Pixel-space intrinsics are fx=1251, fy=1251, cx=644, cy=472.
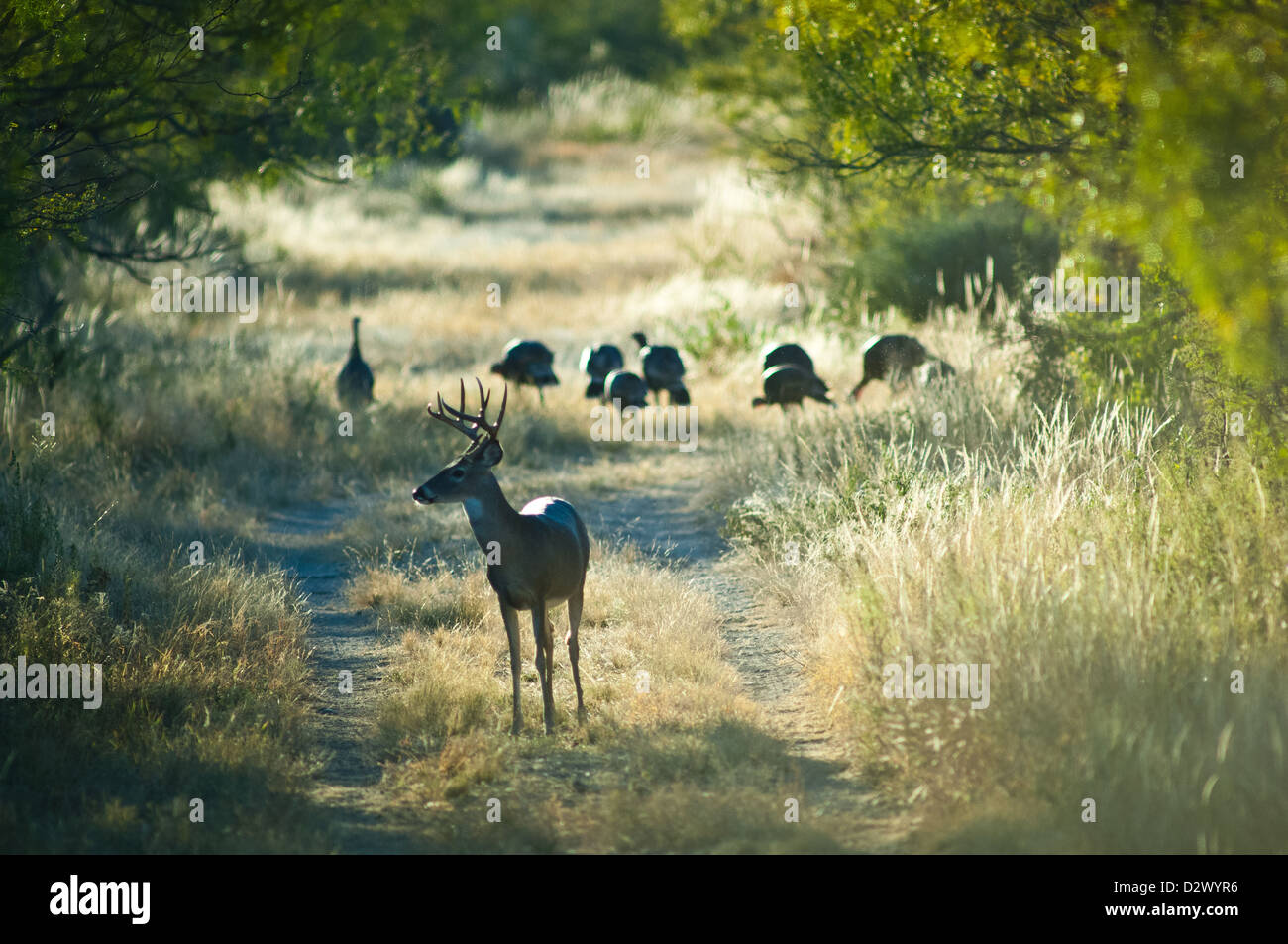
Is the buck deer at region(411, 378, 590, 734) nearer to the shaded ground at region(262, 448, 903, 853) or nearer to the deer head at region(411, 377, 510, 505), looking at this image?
the deer head at region(411, 377, 510, 505)

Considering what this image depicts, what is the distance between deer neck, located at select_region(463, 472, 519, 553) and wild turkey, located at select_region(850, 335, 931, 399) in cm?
676

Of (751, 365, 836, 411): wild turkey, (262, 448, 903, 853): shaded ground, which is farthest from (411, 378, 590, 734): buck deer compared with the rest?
(751, 365, 836, 411): wild turkey

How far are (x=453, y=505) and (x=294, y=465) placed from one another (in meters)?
2.01

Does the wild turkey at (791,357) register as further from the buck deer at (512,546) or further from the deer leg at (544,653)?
the deer leg at (544,653)

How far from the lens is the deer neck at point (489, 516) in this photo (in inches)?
253

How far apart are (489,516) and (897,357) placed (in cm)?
724

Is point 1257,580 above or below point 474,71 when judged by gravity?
below

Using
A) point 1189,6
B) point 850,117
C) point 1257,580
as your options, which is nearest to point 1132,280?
point 850,117

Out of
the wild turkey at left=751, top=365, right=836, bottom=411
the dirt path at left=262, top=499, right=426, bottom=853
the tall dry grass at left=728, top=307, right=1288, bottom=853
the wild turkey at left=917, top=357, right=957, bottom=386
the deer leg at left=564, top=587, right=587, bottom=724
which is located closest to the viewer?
the tall dry grass at left=728, top=307, right=1288, bottom=853

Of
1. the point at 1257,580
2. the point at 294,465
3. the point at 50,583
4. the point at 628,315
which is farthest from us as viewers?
the point at 628,315

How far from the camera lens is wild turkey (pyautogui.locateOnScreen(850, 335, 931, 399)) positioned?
41.5 feet

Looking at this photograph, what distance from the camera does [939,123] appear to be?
377 inches
